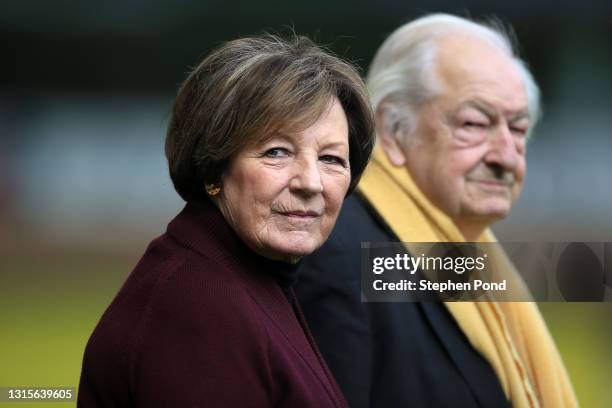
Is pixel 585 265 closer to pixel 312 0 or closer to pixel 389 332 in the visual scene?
pixel 389 332

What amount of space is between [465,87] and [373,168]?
0.30 m

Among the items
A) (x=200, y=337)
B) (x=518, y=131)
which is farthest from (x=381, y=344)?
(x=200, y=337)

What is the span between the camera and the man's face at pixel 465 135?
2188 millimetres

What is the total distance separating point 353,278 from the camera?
2053 mm

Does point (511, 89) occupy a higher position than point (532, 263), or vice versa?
point (511, 89)

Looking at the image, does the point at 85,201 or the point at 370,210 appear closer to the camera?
the point at 370,210

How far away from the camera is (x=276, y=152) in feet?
4.43

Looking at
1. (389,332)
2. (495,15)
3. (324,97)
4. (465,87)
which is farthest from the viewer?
(495,15)

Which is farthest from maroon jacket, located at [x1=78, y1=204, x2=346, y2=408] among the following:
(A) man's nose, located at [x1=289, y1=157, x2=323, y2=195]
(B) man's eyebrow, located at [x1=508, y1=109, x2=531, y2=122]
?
(B) man's eyebrow, located at [x1=508, y1=109, x2=531, y2=122]

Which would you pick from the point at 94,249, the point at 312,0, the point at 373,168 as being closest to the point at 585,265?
the point at 373,168

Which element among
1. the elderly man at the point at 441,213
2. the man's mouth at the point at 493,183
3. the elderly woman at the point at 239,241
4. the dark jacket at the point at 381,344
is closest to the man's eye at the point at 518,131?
the elderly man at the point at 441,213

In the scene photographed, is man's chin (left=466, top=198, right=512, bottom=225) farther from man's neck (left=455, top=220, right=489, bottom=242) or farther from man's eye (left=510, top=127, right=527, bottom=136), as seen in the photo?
man's eye (left=510, top=127, right=527, bottom=136)

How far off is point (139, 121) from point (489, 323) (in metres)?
1.09

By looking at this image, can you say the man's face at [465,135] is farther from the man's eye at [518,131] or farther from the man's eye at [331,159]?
the man's eye at [331,159]
